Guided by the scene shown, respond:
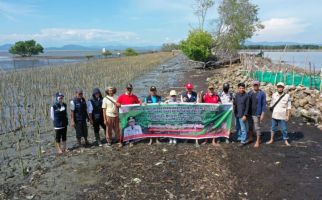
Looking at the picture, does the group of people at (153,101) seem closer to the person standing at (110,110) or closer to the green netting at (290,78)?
the person standing at (110,110)

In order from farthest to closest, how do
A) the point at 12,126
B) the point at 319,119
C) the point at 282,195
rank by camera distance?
the point at 12,126 < the point at 319,119 < the point at 282,195

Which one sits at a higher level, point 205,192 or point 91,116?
point 91,116

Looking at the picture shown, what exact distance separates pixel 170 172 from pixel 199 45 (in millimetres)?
37261

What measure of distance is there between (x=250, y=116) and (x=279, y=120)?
0.96 metres

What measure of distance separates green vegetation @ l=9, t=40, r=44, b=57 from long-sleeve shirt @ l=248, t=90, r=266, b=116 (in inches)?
4219

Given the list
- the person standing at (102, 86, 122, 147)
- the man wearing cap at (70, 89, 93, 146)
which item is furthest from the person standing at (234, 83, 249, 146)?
the man wearing cap at (70, 89, 93, 146)

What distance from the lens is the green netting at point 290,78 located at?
16750 millimetres

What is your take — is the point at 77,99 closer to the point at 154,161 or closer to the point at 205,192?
the point at 154,161

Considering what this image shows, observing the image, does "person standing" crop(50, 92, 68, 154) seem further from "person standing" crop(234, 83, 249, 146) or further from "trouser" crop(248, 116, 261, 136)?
"trouser" crop(248, 116, 261, 136)

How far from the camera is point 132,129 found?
11.1m

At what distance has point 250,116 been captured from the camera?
10.7 m

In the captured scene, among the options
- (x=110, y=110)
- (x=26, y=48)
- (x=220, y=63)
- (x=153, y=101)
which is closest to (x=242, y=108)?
(x=153, y=101)

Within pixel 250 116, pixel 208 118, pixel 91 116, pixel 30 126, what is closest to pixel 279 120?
pixel 250 116

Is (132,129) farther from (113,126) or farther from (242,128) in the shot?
(242,128)
